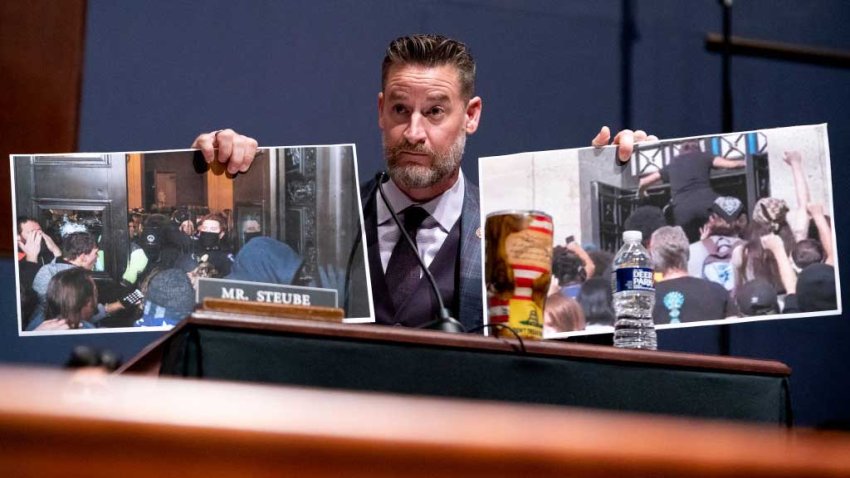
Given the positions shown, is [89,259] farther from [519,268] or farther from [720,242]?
[720,242]

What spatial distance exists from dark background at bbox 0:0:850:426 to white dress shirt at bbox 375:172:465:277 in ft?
1.48

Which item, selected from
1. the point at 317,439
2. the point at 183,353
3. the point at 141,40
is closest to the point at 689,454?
the point at 317,439

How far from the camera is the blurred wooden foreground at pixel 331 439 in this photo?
0.32 meters

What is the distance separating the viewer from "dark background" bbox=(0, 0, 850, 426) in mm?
2299

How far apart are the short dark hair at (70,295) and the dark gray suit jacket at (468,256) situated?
488 millimetres

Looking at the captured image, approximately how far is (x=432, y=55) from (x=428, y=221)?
1.03 feet

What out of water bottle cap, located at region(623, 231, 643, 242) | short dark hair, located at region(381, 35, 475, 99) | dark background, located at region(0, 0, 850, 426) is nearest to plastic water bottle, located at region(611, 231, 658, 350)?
water bottle cap, located at region(623, 231, 643, 242)

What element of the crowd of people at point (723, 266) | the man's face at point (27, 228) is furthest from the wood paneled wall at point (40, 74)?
the crowd of people at point (723, 266)

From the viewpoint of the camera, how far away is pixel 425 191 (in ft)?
6.43

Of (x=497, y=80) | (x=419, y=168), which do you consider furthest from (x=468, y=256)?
(x=497, y=80)

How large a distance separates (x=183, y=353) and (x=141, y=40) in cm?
152

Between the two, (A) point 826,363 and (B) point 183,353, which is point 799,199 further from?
(A) point 826,363

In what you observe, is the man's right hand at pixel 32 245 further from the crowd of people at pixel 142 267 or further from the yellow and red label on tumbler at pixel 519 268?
the yellow and red label on tumbler at pixel 519 268

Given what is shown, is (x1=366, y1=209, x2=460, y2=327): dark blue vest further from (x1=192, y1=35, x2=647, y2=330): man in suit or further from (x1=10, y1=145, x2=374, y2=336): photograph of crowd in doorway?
(x1=10, y1=145, x2=374, y2=336): photograph of crowd in doorway
